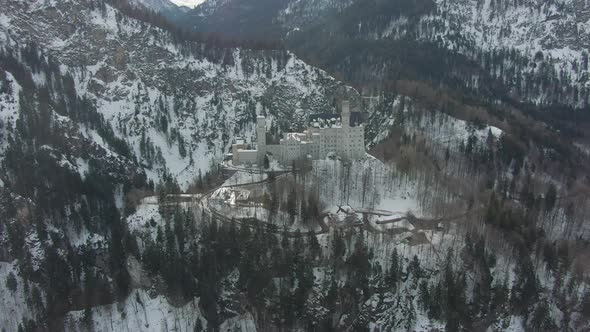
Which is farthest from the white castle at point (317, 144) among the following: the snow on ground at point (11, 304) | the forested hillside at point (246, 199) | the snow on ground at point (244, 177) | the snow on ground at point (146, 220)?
the snow on ground at point (11, 304)

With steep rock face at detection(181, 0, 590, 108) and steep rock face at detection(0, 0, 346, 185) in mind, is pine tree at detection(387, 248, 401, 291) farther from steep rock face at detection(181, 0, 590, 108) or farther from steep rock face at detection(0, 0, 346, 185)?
steep rock face at detection(181, 0, 590, 108)

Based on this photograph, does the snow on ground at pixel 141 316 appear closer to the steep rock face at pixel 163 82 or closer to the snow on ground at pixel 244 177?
the snow on ground at pixel 244 177

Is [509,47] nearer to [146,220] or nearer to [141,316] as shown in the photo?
[146,220]

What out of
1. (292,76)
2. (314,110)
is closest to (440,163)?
(314,110)

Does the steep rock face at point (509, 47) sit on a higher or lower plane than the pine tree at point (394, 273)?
higher

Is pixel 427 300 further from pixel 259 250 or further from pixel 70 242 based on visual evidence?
pixel 70 242

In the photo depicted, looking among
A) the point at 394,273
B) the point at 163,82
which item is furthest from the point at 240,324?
the point at 163,82
